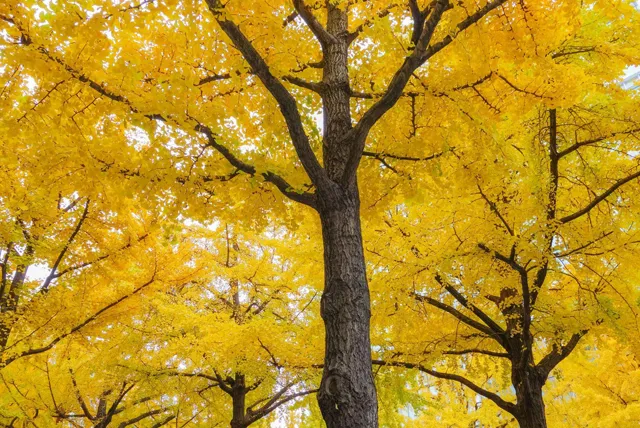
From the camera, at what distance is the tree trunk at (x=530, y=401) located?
14.8 ft

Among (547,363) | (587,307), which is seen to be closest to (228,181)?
(587,307)

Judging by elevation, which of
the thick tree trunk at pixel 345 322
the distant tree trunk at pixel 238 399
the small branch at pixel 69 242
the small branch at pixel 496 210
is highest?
the small branch at pixel 69 242

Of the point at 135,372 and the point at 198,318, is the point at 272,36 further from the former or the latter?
the point at 135,372

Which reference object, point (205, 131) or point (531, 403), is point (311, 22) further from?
point (531, 403)

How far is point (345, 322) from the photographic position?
262 cm

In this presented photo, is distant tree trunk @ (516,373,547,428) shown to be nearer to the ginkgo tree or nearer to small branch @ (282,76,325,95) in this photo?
the ginkgo tree

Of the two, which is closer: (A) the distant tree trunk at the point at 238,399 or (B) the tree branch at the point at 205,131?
(B) the tree branch at the point at 205,131

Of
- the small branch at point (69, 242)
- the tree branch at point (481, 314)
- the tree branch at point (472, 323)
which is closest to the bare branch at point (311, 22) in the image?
the tree branch at point (472, 323)

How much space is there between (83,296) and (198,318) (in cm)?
133

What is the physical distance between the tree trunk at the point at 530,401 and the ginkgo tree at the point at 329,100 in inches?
1.2

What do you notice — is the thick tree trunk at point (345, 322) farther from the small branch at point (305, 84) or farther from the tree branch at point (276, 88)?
the small branch at point (305, 84)

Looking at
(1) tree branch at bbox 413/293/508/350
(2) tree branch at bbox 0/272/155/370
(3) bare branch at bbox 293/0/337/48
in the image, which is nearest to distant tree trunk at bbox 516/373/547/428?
(1) tree branch at bbox 413/293/508/350

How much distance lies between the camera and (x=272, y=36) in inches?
125

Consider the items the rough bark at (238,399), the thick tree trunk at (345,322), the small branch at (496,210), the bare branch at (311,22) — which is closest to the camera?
the thick tree trunk at (345,322)
